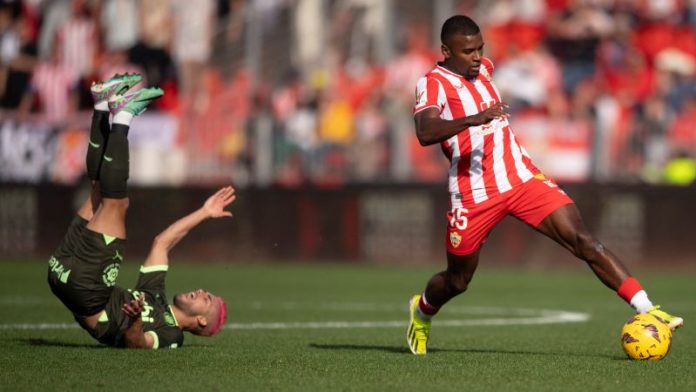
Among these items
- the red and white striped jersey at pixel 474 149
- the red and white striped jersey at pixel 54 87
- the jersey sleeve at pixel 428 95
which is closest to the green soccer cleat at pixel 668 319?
the red and white striped jersey at pixel 474 149

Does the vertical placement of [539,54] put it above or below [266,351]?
above

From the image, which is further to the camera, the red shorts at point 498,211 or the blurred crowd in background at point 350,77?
the blurred crowd in background at point 350,77

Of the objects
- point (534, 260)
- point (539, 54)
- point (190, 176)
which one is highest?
point (539, 54)

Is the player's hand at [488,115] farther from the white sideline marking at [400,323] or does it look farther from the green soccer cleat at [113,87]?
the white sideline marking at [400,323]

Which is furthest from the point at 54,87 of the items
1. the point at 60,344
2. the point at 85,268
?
the point at 85,268

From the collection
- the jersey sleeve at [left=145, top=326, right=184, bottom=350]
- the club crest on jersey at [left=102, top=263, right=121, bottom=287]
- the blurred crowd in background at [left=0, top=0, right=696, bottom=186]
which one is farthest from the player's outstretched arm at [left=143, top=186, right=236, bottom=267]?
the blurred crowd in background at [left=0, top=0, right=696, bottom=186]

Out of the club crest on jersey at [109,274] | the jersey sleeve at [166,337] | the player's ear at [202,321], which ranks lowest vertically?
the jersey sleeve at [166,337]

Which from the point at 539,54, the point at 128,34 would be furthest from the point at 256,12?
the point at 539,54

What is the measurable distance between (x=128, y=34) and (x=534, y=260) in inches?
363

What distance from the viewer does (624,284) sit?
8.67m

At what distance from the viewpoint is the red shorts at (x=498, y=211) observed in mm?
8969

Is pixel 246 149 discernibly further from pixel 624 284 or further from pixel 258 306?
pixel 624 284

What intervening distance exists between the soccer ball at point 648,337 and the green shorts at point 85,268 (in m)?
3.81

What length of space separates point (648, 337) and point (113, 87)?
4386mm
